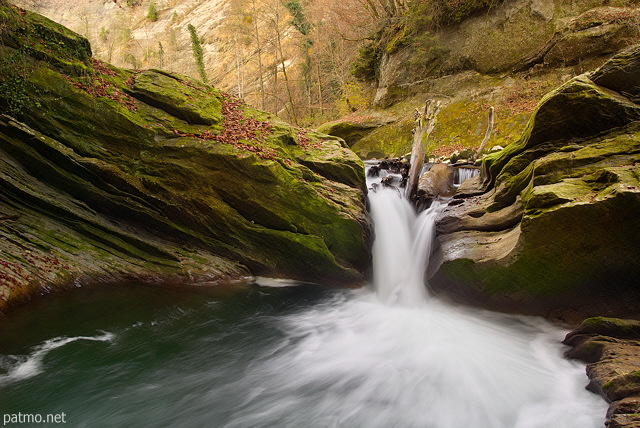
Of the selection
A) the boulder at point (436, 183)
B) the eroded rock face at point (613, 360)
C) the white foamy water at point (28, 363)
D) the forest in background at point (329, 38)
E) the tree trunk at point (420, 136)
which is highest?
the forest in background at point (329, 38)

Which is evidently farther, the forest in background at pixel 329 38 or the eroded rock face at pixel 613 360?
the forest in background at pixel 329 38

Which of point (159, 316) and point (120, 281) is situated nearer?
point (159, 316)

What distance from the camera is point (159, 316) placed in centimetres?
605

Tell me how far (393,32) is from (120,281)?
21971mm

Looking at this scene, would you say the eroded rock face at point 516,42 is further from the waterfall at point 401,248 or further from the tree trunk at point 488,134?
the waterfall at point 401,248

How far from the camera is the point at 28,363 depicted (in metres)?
4.46

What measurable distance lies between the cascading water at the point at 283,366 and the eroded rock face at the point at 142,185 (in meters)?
0.98

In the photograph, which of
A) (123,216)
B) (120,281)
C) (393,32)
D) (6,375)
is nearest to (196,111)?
(123,216)

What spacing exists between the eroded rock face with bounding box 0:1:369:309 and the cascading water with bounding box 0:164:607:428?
0.98 m

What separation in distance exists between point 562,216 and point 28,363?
8.07 meters

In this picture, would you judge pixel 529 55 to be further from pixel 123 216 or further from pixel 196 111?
pixel 123 216

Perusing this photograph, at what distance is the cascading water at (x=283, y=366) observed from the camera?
13.2ft

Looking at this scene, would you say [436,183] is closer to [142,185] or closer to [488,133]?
[488,133]

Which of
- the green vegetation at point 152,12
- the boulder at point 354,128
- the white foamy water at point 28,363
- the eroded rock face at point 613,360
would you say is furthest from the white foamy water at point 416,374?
the green vegetation at point 152,12
